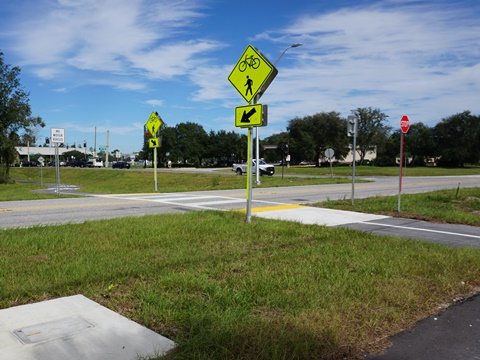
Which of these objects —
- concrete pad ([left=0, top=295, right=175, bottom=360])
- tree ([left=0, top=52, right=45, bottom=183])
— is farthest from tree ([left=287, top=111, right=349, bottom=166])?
concrete pad ([left=0, top=295, right=175, bottom=360])

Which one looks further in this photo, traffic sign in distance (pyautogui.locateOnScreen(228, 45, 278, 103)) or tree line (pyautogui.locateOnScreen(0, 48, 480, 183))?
tree line (pyautogui.locateOnScreen(0, 48, 480, 183))

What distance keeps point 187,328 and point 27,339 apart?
1272 millimetres

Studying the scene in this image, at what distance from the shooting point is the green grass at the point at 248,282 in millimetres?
3297

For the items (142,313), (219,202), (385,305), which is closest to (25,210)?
(219,202)

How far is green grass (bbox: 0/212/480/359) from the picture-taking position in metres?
3.30

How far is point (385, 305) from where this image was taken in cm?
404

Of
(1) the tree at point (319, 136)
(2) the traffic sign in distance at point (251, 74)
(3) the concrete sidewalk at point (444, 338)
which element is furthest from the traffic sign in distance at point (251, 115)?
(1) the tree at point (319, 136)

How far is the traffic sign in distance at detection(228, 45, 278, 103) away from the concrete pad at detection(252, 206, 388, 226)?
3.27 m

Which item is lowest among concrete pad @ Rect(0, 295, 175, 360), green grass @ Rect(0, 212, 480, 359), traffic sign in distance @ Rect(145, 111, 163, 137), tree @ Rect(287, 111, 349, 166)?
concrete pad @ Rect(0, 295, 175, 360)

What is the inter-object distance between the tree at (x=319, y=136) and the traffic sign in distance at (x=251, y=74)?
6984 centimetres

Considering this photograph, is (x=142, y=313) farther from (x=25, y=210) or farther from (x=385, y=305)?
(x=25, y=210)

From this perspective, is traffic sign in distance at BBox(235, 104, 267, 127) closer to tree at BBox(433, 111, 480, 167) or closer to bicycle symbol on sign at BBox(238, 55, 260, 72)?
bicycle symbol on sign at BBox(238, 55, 260, 72)

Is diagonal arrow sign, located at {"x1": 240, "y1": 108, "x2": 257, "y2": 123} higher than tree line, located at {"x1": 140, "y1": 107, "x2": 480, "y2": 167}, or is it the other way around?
tree line, located at {"x1": 140, "y1": 107, "x2": 480, "y2": 167}

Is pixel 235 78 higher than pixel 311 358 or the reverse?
higher
